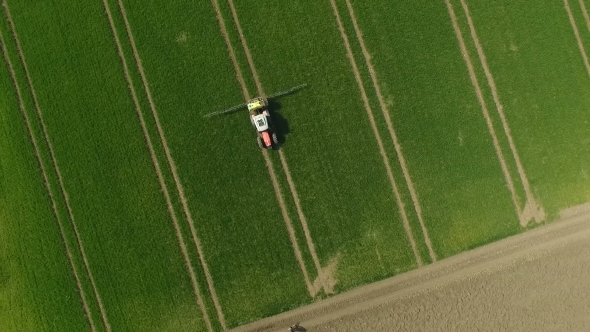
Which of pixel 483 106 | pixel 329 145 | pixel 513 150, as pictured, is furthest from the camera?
pixel 483 106

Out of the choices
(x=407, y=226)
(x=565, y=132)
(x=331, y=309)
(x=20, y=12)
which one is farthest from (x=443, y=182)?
(x=20, y=12)

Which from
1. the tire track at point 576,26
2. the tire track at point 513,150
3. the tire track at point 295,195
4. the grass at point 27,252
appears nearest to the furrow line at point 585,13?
the tire track at point 576,26

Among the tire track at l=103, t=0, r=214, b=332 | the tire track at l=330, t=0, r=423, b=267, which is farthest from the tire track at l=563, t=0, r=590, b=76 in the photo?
the tire track at l=103, t=0, r=214, b=332

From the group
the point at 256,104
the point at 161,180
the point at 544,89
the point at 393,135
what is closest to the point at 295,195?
the point at 256,104

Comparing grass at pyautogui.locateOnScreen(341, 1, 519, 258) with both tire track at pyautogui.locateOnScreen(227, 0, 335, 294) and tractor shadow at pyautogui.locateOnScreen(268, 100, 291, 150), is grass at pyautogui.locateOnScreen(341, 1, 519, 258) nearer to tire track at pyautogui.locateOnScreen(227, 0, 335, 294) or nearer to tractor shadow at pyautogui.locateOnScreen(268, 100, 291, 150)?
tractor shadow at pyautogui.locateOnScreen(268, 100, 291, 150)

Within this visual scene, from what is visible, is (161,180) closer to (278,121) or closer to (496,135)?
(278,121)

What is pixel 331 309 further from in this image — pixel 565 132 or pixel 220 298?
pixel 565 132
